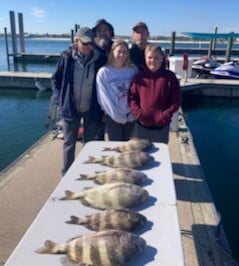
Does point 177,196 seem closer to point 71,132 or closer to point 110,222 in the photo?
point 71,132

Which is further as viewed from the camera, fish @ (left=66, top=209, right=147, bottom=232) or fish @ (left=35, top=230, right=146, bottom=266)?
fish @ (left=66, top=209, right=147, bottom=232)

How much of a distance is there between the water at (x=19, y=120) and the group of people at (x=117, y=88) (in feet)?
12.1

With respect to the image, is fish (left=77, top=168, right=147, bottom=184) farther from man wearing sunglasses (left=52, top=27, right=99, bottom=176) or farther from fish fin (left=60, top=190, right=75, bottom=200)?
man wearing sunglasses (left=52, top=27, right=99, bottom=176)

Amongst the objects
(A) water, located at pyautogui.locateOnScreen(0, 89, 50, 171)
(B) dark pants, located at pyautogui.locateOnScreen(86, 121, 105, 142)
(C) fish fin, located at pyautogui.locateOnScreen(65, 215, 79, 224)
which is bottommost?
(A) water, located at pyautogui.locateOnScreen(0, 89, 50, 171)

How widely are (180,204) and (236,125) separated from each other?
7.81 metres

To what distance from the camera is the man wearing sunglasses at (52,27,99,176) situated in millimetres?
3154

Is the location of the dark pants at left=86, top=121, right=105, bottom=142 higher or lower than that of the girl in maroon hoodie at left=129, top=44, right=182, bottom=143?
lower

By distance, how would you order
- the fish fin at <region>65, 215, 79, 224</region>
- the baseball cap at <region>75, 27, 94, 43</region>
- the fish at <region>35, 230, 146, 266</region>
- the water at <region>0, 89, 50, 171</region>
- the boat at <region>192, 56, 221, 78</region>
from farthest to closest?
the boat at <region>192, 56, 221, 78</region> → the water at <region>0, 89, 50, 171</region> → the baseball cap at <region>75, 27, 94, 43</region> → the fish fin at <region>65, 215, 79, 224</region> → the fish at <region>35, 230, 146, 266</region>

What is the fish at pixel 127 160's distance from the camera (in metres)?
2.28

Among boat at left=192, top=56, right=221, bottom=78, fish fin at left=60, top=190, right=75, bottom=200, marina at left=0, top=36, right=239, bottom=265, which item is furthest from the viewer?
boat at left=192, top=56, right=221, bottom=78

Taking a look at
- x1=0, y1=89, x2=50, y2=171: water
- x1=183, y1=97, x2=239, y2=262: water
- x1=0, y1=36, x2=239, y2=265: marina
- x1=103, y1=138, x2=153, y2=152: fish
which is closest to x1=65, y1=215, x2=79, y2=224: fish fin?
x1=103, y1=138, x2=153, y2=152: fish

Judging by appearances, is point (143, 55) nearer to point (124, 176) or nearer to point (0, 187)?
point (124, 176)

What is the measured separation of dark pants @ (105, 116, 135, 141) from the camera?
11.1ft

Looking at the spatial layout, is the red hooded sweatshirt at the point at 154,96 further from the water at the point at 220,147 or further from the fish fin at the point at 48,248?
the water at the point at 220,147
